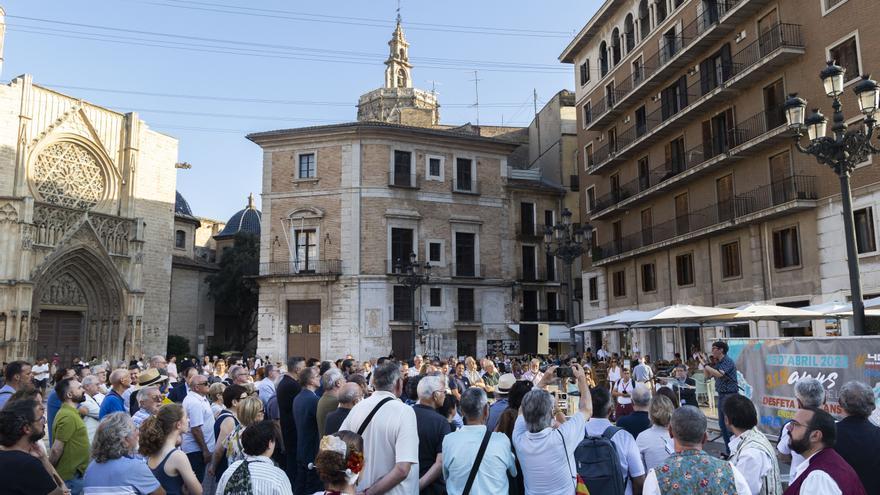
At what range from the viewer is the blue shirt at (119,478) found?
168 inches

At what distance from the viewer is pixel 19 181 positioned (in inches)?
1160

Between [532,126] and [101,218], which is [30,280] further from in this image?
[532,126]

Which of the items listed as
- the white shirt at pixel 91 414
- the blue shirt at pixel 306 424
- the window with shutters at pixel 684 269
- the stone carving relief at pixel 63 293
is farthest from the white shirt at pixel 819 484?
the stone carving relief at pixel 63 293

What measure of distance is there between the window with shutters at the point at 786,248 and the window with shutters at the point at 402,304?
1724cm

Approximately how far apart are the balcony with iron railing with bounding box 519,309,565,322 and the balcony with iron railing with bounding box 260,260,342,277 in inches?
424

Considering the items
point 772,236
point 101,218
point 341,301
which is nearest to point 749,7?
point 772,236

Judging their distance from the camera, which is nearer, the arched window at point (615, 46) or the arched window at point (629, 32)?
the arched window at point (629, 32)

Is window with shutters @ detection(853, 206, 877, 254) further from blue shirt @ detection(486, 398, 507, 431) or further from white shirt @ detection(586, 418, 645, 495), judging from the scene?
white shirt @ detection(586, 418, 645, 495)

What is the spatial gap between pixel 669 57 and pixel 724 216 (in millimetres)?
7757

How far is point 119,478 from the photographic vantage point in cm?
429

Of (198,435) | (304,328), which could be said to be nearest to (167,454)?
(198,435)

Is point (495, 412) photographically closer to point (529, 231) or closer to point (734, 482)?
point (734, 482)

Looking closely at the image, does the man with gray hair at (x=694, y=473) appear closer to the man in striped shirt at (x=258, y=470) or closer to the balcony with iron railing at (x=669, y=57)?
the man in striped shirt at (x=258, y=470)

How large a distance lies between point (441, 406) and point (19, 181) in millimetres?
30394
